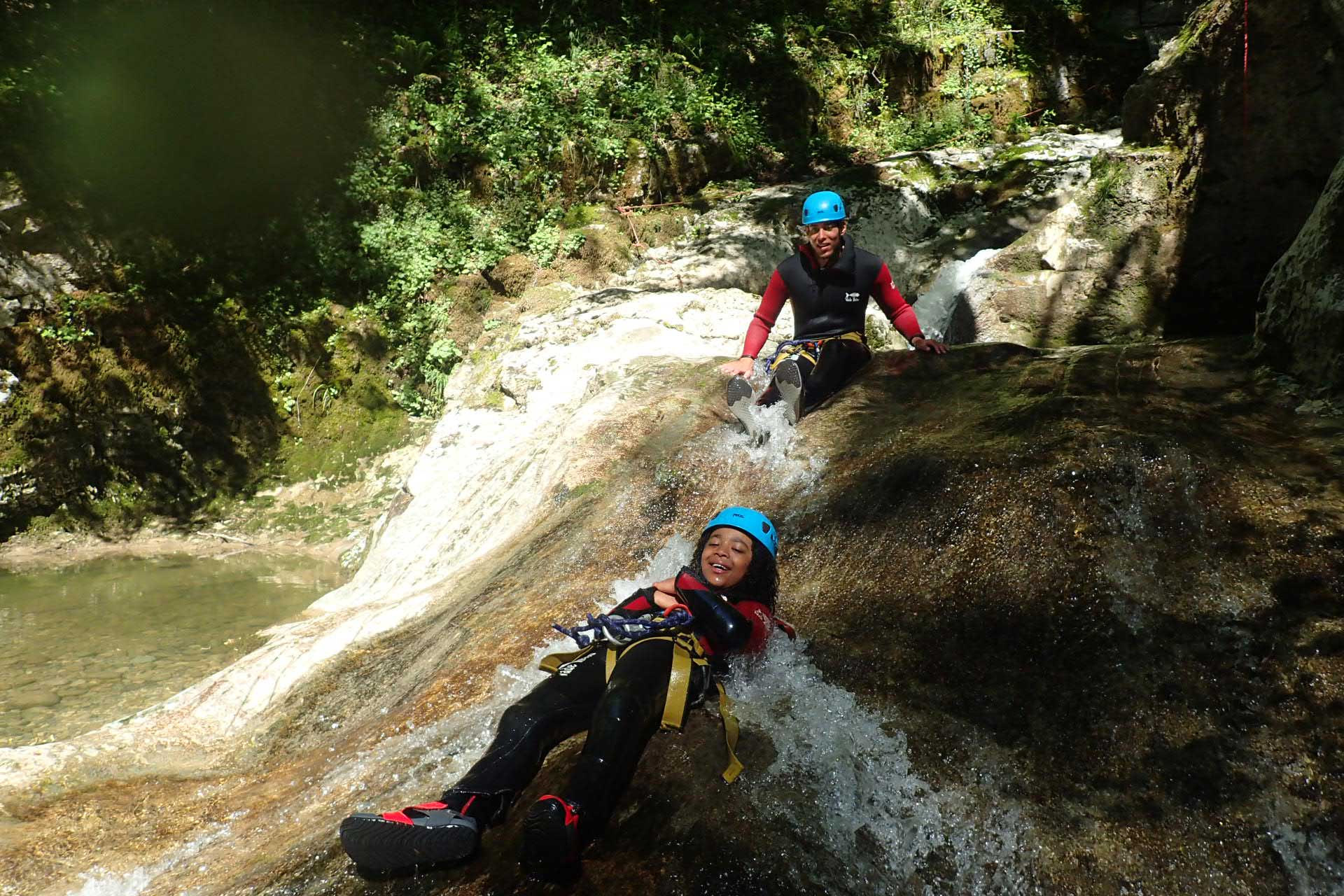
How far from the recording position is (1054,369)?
518 centimetres

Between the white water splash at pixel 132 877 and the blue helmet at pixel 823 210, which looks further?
the blue helmet at pixel 823 210

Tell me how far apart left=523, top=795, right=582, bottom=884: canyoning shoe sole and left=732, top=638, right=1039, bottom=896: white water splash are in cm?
66

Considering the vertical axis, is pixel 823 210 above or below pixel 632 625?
above

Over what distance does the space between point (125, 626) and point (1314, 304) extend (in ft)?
31.1

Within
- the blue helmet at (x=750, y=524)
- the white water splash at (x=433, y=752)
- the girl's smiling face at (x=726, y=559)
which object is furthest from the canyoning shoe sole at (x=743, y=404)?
the white water splash at (x=433, y=752)

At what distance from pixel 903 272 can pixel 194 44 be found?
10203 mm

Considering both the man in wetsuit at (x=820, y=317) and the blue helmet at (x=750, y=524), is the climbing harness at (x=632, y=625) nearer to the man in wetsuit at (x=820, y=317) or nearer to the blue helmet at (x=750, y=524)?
the blue helmet at (x=750, y=524)

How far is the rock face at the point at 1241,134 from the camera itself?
636 centimetres

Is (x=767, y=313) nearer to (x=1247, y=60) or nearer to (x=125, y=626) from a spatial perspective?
(x=1247, y=60)

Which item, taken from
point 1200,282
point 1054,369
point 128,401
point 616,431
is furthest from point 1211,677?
point 128,401

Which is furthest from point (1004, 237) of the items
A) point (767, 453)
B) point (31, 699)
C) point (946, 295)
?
point (31, 699)

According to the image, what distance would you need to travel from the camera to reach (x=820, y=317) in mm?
6152

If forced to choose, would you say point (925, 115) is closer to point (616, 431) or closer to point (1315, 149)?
point (1315, 149)

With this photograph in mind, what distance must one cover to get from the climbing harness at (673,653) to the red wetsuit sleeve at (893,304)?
335 cm
